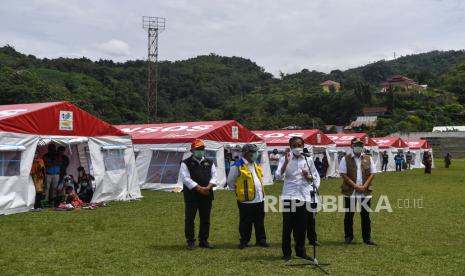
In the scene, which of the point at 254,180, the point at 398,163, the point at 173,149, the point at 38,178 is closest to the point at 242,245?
the point at 254,180

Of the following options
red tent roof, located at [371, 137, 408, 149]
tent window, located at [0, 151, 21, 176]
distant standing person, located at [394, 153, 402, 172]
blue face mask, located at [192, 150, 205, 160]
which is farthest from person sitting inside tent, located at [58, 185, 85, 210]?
red tent roof, located at [371, 137, 408, 149]

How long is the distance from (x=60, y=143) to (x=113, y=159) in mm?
1682

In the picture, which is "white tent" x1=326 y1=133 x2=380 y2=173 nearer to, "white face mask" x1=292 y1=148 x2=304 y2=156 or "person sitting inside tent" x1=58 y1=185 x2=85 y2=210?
"person sitting inside tent" x1=58 y1=185 x2=85 y2=210

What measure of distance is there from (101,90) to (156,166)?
5690 centimetres

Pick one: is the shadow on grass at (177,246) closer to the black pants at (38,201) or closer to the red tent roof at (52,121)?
the black pants at (38,201)

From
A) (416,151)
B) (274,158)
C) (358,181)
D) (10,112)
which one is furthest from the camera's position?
(416,151)

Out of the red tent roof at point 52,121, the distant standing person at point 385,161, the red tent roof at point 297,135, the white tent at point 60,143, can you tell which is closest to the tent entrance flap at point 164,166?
the white tent at point 60,143

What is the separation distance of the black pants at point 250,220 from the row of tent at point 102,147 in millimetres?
3565

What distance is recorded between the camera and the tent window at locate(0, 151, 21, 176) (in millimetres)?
12352

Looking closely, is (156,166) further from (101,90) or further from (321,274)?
(101,90)

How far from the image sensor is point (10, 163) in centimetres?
1255

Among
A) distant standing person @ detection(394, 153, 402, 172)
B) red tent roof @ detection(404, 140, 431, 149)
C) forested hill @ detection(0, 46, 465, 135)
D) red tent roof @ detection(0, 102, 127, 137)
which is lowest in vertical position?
distant standing person @ detection(394, 153, 402, 172)

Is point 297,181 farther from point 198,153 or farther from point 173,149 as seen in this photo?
point 173,149

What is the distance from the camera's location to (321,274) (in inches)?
254
